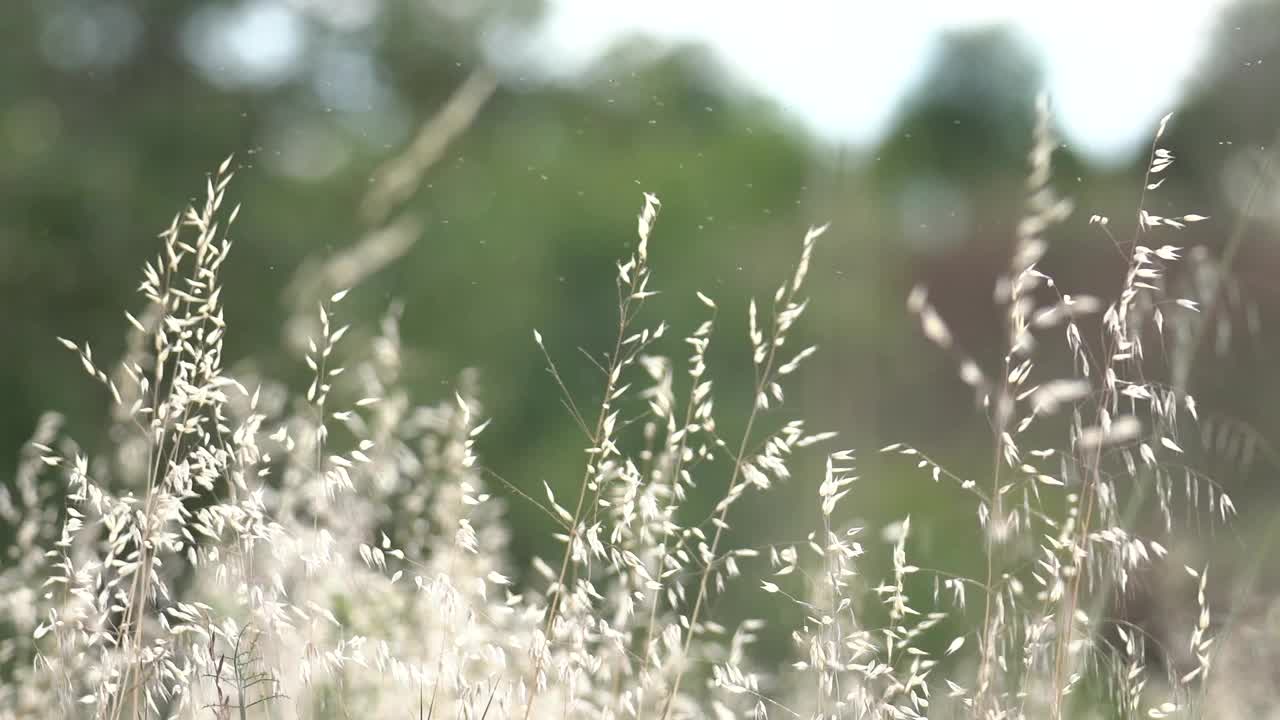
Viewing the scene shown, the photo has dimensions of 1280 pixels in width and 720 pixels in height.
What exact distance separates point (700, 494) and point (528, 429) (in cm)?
174

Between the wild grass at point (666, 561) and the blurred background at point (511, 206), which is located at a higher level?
the wild grass at point (666, 561)

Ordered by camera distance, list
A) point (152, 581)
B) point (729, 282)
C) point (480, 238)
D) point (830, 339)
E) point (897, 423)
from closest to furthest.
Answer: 1. point (152, 581)
2. point (480, 238)
3. point (729, 282)
4. point (830, 339)
5. point (897, 423)

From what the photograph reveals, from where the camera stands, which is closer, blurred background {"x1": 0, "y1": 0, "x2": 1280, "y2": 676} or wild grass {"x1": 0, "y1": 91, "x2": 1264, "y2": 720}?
wild grass {"x1": 0, "y1": 91, "x2": 1264, "y2": 720}

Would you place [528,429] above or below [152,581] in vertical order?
below

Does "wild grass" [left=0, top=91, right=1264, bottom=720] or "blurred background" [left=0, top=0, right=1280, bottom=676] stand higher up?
"wild grass" [left=0, top=91, right=1264, bottom=720]

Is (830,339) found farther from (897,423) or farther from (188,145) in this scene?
(188,145)

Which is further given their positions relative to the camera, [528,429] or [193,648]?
[528,429]

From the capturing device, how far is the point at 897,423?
25078mm

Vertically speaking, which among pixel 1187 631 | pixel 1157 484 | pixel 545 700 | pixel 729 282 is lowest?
pixel 729 282

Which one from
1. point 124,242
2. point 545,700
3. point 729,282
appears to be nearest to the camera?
point 545,700

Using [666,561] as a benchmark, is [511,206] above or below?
below

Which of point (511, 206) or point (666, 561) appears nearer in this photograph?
point (666, 561)

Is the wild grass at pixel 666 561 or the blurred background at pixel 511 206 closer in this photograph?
the wild grass at pixel 666 561

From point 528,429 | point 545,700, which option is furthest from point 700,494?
point 545,700
